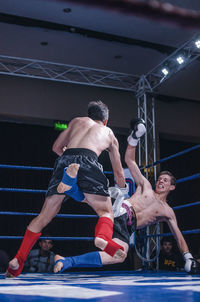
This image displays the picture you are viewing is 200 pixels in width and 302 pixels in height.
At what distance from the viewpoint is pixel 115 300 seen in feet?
3.01

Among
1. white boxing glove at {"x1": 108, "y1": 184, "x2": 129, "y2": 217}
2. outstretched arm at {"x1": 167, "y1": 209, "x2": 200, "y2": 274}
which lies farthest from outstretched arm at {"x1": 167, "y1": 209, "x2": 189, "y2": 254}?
white boxing glove at {"x1": 108, "y1": 184, "x2": 129, "y2": 217}

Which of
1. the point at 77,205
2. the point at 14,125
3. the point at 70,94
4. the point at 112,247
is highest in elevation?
the point at 70,94

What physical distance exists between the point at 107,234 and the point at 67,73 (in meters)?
3.90

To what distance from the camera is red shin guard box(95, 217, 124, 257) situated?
150cm

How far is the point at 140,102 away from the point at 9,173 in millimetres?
2253

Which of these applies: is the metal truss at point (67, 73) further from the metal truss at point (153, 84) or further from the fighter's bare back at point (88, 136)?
the fighter's bare back at point (88, 136)

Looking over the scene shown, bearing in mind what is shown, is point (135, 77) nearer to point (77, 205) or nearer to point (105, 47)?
point (105, 47)

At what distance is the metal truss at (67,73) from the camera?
15.7ft

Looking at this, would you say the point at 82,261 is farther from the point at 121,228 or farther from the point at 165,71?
the point at 165,71

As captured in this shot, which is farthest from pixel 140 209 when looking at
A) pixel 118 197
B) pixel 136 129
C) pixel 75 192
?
pixel 75 192

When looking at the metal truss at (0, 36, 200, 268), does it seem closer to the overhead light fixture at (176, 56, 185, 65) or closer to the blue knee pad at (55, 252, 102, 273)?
the overhead light fixture at (176, 56, 185, 65)

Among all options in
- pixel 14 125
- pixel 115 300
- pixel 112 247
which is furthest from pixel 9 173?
pixel 115 300

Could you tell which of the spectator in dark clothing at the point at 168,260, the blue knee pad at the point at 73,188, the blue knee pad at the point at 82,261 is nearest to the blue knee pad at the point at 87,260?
the blue knee pad at the point at 82,261

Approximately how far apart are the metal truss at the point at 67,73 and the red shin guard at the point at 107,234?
3341 mm
